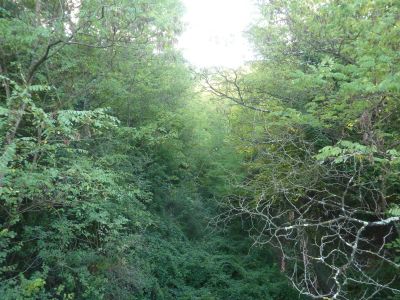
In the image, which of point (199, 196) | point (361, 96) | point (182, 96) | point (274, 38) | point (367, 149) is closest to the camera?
point (367, 149)

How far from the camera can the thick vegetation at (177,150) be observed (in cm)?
591

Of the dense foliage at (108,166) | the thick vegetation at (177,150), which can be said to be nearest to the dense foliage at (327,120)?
the thick vegetation at (177,150)

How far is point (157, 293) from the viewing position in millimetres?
9195

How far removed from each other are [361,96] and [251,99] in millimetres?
3090

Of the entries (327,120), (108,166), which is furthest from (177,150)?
(327,120)

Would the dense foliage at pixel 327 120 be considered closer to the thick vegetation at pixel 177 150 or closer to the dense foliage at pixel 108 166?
the thick vegetation at pixel 177 150

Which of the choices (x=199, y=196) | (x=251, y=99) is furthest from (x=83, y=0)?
(x=199, y=196)

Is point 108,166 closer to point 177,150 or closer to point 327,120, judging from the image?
point 177,150

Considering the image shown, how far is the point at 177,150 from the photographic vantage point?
1263 cm

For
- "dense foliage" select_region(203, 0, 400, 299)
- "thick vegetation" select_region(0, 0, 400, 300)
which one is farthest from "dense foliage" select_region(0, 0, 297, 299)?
"dense foliage" select_region(203, 0, 400, 299)

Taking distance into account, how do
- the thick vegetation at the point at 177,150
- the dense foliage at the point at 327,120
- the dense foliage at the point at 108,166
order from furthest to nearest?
the dense foliage at the point at 108,166, the thick vegetation at the point at 177,150, the dense foliage at the point at 327,120

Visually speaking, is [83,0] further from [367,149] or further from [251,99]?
[367,149]

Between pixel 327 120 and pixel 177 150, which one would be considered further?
pixel 177 150

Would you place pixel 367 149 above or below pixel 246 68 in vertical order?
below
